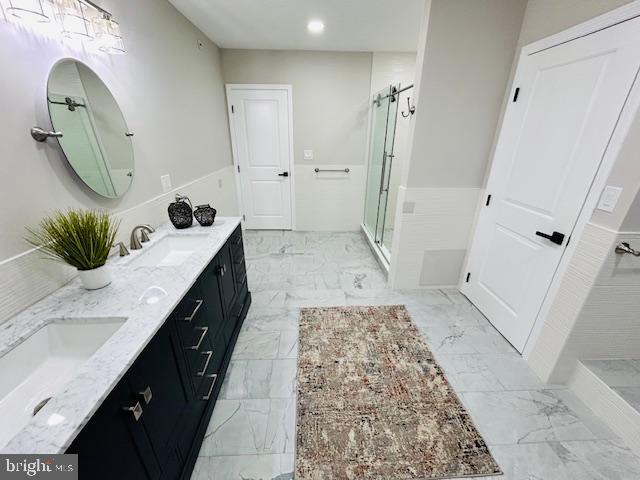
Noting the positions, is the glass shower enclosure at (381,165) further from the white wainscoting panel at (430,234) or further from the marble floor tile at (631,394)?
the marble floor tile at (631,394)

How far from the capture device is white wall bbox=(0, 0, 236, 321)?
1.01m

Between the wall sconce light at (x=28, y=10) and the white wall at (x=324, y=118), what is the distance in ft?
8.53

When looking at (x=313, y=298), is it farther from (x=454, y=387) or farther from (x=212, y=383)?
(x=454, y=387)

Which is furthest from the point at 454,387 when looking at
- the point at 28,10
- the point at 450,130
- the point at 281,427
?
the point at 28,10

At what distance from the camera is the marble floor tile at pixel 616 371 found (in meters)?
1.48

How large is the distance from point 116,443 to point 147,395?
151 millimetres

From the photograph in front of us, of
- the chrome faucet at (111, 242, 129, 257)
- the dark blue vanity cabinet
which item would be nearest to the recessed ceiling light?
the dark blue vanity cabinet

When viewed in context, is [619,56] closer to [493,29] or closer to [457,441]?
[493,29]

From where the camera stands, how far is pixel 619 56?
1.28 metres

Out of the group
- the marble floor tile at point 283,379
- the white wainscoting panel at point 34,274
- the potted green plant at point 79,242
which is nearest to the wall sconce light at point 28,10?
the potted green plant at point 79,242

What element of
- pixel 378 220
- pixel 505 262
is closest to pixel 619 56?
pixel 505 262

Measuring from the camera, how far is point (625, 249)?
131cm

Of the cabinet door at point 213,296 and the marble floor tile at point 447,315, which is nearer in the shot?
the cabinet door at point 213,296

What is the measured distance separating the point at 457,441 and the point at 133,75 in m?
2.92
